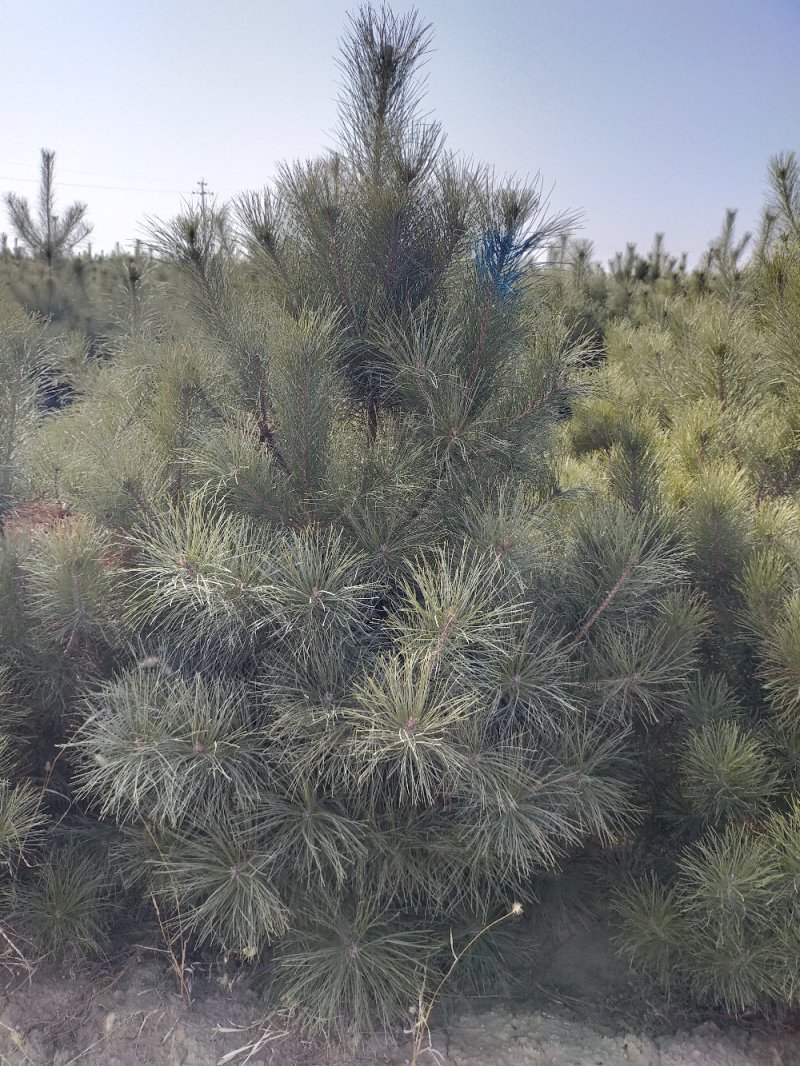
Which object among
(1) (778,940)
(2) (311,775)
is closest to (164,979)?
(2) (311,775)

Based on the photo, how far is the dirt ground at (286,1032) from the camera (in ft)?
6.28

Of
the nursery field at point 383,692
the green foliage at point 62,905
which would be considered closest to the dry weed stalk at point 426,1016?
the nursery field at point 383,692

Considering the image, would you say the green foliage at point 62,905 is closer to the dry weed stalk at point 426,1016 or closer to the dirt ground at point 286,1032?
the dirt ground at point 286,1032

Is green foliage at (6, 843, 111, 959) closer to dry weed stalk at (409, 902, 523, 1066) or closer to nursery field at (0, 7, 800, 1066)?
nursery field at (0, 7, 800, 1066)

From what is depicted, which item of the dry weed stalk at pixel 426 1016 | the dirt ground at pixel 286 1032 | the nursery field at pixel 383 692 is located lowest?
the dirt ground at pixel 286 1032

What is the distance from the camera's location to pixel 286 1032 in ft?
6.32

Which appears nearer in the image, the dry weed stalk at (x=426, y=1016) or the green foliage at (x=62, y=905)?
the dry weed stalk at (x=426, y=1016)

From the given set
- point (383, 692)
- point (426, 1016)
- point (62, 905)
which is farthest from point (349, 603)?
point (62, 905)

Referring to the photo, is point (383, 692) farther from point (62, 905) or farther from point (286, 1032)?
point (62, 905)

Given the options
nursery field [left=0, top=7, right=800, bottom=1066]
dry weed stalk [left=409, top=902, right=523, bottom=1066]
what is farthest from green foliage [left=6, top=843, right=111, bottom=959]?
dry weed stalk [left=409, top=902, right=523, bottom=1066]

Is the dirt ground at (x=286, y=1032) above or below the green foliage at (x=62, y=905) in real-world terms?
below

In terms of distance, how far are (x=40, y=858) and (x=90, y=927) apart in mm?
232

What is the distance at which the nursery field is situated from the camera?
1867 mm

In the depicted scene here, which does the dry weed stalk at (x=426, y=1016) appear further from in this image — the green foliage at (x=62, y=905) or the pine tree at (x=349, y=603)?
the green foliage at (x=62, y=905)
